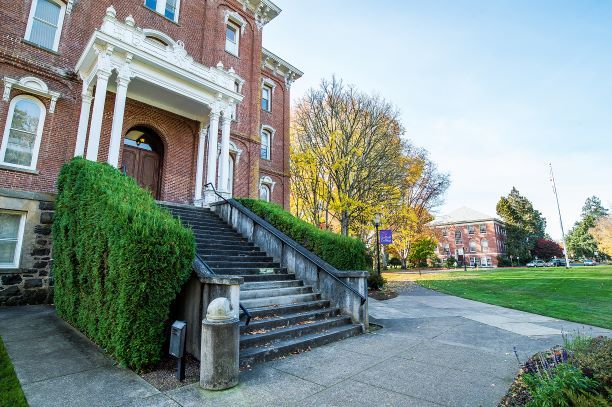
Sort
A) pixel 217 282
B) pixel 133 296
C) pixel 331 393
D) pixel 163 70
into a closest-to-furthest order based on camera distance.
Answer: pixel 331 393 → pixel 133 296 → pixel 217 282 → pixel 163 70

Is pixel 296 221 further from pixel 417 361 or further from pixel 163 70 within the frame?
pixel 163 70

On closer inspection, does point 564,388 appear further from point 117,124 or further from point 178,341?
point 117,124

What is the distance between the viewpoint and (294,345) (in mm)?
5266

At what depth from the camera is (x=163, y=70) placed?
1123 centimetres

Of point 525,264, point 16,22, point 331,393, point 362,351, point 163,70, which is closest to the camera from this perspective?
point 331,393

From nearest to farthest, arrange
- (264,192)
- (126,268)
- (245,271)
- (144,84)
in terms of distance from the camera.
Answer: (126,268) < (245,271) < (144,84) < (264,192)

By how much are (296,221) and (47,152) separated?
8.42 metres

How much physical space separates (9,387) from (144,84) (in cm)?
1031

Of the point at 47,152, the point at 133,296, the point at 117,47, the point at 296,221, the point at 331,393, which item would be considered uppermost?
the point at 117,47

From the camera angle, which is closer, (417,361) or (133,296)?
(133,296)

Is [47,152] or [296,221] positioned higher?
[47,152]

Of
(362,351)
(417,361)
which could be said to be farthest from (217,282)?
(417,361)

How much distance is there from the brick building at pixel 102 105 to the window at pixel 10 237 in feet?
0.08

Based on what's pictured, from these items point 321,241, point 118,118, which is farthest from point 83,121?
point 321,241
